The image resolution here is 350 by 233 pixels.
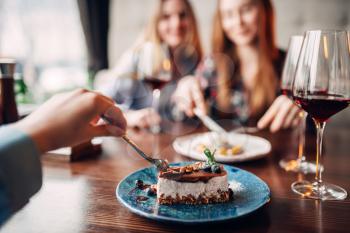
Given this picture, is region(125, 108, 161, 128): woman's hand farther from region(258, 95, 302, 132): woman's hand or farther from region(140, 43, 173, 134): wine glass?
region(258, 95, 302, 132): woman's hand

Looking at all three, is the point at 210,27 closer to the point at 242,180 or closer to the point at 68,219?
the point at 242,180

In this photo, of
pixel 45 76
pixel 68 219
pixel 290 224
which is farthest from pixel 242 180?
pixel 45 76

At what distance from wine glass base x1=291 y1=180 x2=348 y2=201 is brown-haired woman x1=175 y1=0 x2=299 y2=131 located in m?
1.80

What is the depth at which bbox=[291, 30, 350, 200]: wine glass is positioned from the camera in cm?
77

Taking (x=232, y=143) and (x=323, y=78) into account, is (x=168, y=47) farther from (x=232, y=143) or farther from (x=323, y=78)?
(x=323, y=78)

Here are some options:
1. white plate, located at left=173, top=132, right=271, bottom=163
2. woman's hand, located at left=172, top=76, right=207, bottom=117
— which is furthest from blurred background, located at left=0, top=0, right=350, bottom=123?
white plate, located at left=173, top=132, right=271, bottom=163

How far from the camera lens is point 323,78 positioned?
790mm

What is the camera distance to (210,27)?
295 centimetres

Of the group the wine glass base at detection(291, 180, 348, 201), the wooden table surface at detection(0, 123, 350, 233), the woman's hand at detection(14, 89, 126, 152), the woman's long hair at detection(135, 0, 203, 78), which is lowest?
the wine glass base at detection(291, 180, 348, 201)

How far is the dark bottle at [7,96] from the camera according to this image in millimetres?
1159

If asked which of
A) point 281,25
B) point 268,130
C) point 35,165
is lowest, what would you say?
point 268,130

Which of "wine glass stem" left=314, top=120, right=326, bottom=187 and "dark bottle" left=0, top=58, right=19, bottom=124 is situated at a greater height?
"dark bottle" left=0, top=58, right=19, bottom=124

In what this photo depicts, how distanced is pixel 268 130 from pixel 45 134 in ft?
3.60

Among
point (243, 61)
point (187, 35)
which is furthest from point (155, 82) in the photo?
point (243, 61)
